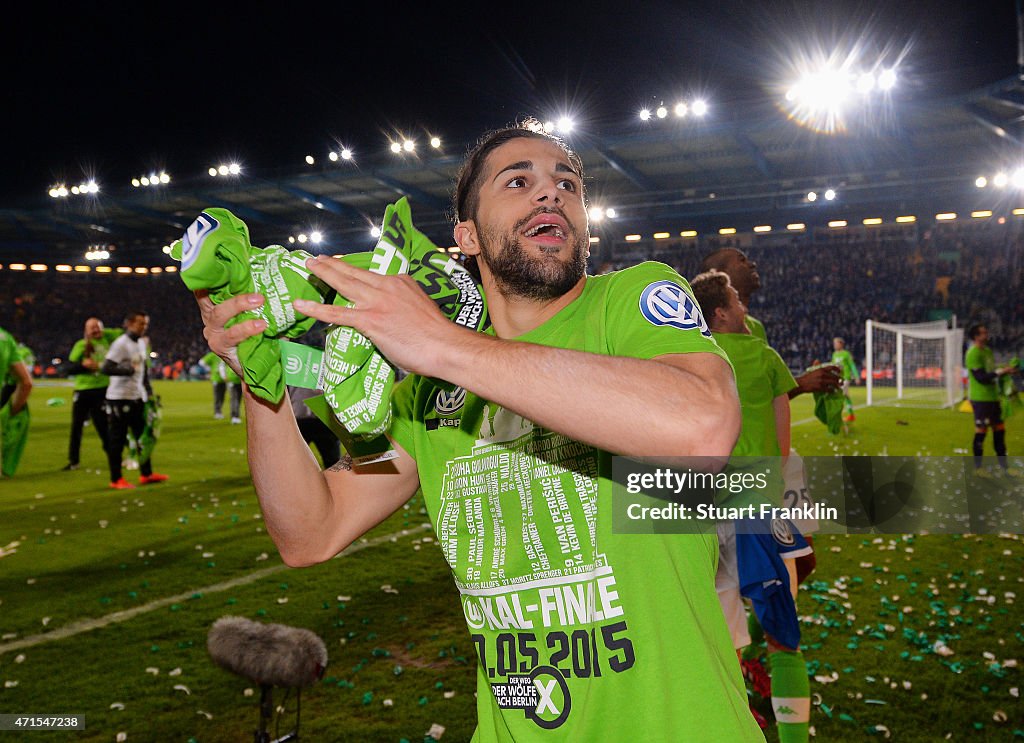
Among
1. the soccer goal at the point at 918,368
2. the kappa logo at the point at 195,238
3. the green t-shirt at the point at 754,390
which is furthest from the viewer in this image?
the soccer goal at the point at 918,368

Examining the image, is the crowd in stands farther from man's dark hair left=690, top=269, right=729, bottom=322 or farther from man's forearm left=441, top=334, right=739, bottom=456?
man's forearm left=441, top=334, right=739, bottom=456

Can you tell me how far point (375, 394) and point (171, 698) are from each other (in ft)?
12.9

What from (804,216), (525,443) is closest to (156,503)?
(525,443)

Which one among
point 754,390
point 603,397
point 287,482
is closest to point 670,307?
point 603,397

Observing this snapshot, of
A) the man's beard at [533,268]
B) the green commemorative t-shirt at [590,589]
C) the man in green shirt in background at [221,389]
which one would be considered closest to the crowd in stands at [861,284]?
the man in green shirt in background at [221,389]

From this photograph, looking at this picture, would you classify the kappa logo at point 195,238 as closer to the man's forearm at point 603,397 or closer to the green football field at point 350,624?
the man's forearm at point 603,397

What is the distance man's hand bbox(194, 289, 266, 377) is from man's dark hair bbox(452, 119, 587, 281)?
0.75 meters

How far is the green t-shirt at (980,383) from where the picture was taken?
11.5 meters

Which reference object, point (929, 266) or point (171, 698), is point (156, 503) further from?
point (929, 266)

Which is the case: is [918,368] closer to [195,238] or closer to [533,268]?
[533,268]

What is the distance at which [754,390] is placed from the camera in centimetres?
427

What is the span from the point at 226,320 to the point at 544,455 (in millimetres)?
691

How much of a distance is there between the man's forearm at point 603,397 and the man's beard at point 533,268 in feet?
1.83

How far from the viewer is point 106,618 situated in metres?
5.72
